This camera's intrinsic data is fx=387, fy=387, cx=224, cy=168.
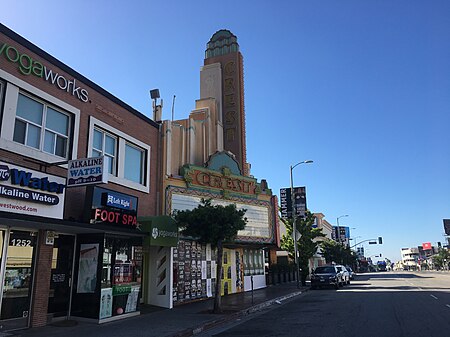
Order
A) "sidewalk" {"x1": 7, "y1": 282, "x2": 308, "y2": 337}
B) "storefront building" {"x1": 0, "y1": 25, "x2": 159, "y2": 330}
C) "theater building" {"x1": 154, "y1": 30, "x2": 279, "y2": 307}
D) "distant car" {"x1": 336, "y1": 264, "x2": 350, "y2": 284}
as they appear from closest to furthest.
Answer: "sidewalk" {"x1": 7, "y1": 282, "x2": 308, "y2": 337}
"storefront building" {"x1": 0, "y1": 25, "x2": 159, "y2": 330}
"theater building" {"x1": 154, "y1": 30, "x2": 279, "y2": 307}
"distant car" {"x1": 336, "y1": 264, "x2": 350, "y2": 284}

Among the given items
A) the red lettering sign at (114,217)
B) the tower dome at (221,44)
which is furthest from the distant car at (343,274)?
the red lettering sign at (114,217)

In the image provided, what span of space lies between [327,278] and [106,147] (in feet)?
67.1

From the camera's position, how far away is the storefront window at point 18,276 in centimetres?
1127

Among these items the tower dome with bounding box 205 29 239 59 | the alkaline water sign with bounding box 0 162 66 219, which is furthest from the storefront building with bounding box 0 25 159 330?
the tower dome with bounding box 205 29 239 59

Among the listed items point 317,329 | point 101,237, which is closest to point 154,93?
point 101,237

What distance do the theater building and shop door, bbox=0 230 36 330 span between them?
674 centimetres

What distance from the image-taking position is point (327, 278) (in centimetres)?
2914

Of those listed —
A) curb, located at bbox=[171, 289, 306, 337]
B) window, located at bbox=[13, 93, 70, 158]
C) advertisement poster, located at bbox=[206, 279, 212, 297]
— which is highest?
window, located at bbox=[13, 93, 70, 158]

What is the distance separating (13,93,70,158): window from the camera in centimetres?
1196

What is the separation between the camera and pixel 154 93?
21219 millimetres

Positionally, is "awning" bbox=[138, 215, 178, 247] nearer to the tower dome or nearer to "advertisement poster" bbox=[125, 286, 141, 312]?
"advertisement poster" bbox=[125, 286, 141, 312]

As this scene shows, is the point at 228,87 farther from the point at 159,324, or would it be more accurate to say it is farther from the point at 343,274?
the point at 159,324

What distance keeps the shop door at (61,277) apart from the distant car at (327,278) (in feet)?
68.1

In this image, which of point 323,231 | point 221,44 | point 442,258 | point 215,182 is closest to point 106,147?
point 215,182
